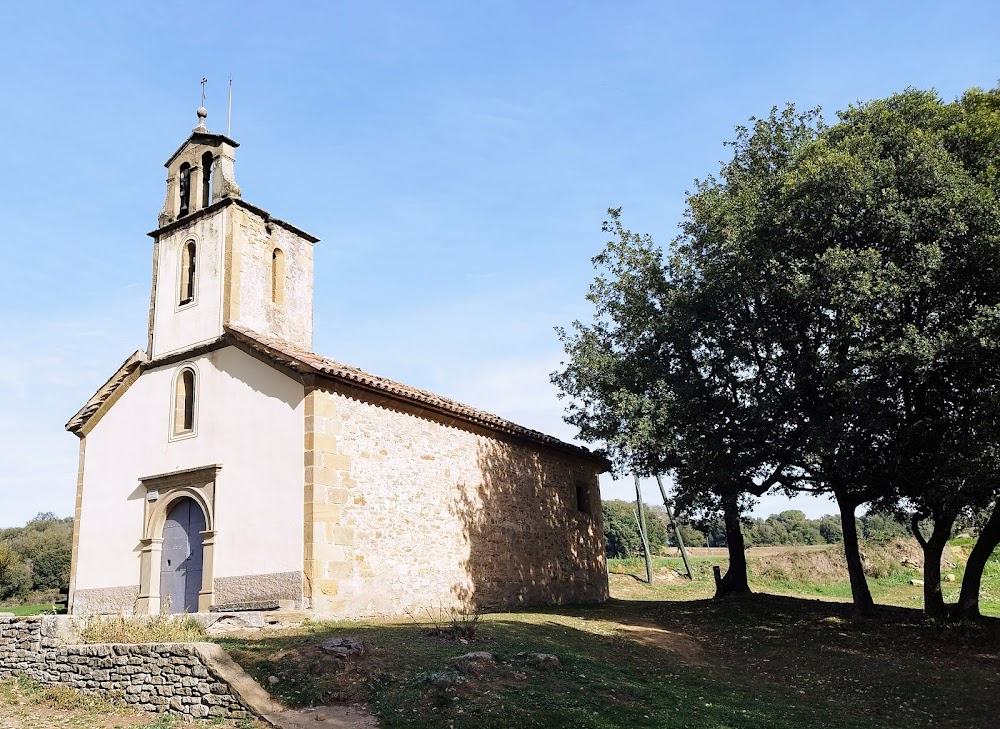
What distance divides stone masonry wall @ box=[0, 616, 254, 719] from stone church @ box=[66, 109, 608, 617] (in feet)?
11.0

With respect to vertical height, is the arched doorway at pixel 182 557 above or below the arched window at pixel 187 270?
below

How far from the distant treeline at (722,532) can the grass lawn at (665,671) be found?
108ft

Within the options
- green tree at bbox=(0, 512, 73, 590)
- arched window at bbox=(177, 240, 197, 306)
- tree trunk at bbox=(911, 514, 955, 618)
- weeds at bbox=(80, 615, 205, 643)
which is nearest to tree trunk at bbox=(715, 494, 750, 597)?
tree trunk at bbox=(911, 514, 955, 618)

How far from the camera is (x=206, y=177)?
64.6ft

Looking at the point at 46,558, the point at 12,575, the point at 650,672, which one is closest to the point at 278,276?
the point at 650,672

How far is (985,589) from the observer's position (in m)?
28.3

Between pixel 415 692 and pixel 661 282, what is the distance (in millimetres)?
13532

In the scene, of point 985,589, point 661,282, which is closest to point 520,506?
Answer: point 661,282

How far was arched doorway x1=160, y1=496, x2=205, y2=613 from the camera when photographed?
16.6 metres

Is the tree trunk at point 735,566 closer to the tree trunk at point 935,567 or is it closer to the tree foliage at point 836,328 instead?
the tree foliage at point 836,328

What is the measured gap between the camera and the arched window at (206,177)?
19453 millimetres

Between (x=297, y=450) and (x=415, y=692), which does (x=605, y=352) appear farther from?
(x=415, y=692)

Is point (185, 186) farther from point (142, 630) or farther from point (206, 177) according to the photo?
point (142, 630)

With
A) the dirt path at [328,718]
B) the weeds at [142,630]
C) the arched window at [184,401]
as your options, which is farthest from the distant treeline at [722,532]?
the dirt path at [328,718]
